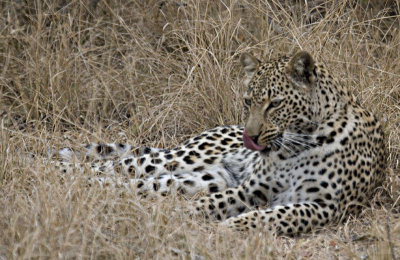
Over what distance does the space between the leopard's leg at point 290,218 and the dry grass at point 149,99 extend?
9cm

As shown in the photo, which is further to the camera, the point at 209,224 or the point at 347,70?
the point at 347,70

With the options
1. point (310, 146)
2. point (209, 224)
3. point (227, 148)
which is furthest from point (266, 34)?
point (209, 224)

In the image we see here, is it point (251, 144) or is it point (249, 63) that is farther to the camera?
point (249, 63)

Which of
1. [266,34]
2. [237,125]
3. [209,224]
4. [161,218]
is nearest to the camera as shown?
[161,218]

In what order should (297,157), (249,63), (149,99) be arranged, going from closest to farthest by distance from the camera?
(297,157) → (249,63) → (149,99)

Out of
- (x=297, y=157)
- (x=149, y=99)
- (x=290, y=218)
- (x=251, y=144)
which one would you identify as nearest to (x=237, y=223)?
(x=290, y=218)

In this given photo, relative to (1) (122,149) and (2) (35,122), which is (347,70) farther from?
(2) (35,122)

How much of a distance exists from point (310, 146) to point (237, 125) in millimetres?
1668

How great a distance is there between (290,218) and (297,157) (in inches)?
22.3

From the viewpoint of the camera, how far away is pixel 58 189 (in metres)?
5.45

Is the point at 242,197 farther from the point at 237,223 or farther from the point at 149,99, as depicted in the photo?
the point at 149,99

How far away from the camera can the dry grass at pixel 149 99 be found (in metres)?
5.12

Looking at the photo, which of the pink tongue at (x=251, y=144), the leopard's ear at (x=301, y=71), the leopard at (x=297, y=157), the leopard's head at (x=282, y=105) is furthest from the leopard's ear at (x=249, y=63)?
the pink tongue at (x=251, y=144)

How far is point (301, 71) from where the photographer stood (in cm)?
604
